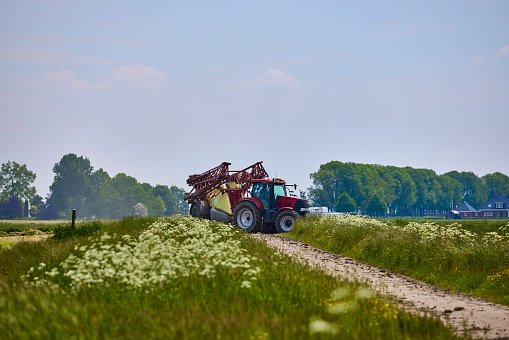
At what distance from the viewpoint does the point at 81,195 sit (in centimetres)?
12862

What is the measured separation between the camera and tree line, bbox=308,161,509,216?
302ft

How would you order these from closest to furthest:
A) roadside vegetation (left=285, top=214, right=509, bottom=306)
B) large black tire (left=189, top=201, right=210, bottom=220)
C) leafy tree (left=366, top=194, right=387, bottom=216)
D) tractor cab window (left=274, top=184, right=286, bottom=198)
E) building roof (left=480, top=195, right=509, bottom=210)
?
1. roadside vegetation (left=285, top=214, right=509, bottom=306)
2. tractor cab window (left=274, top=184, right=286, bottom=198)
3. large black tire (left=189, top=201, right=210, bottom=220)
4. leafy tree (left=366, top=194, right=387, bottom=216)
5. building roof (left=480, top=195, right=509, bottom=210)

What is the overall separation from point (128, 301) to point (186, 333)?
96.8 inches

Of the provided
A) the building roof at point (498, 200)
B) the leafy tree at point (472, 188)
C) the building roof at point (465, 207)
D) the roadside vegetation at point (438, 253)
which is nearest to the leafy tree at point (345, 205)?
the building roof at point (465, 207)

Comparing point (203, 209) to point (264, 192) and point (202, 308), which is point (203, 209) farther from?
point (202, 308)

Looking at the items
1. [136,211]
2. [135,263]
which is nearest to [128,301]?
[135,263]

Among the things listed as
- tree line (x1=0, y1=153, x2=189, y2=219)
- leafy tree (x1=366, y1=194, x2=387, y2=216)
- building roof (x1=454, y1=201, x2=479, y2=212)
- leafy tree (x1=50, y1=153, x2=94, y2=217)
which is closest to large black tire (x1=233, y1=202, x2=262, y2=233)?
leafy tree (x1=366, y1=194, x2=387, y2=216)

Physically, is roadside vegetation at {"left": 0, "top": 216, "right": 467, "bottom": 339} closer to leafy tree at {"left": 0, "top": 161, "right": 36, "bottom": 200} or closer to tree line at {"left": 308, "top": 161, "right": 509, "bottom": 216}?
tree line at {"left": 308, "top": 161, "right": 509, "bottom": 216}

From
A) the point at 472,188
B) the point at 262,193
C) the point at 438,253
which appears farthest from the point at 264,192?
the point at 472,188

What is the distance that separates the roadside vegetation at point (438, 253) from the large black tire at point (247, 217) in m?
3.86

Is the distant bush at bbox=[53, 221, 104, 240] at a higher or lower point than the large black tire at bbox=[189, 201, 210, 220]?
lower

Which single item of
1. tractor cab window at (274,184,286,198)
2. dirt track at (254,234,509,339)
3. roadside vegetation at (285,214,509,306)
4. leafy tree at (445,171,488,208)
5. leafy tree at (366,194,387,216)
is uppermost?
leafy tree at (445,171,488,208)

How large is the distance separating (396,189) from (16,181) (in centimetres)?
9053

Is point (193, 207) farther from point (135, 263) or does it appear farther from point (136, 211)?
point (136, 211)
